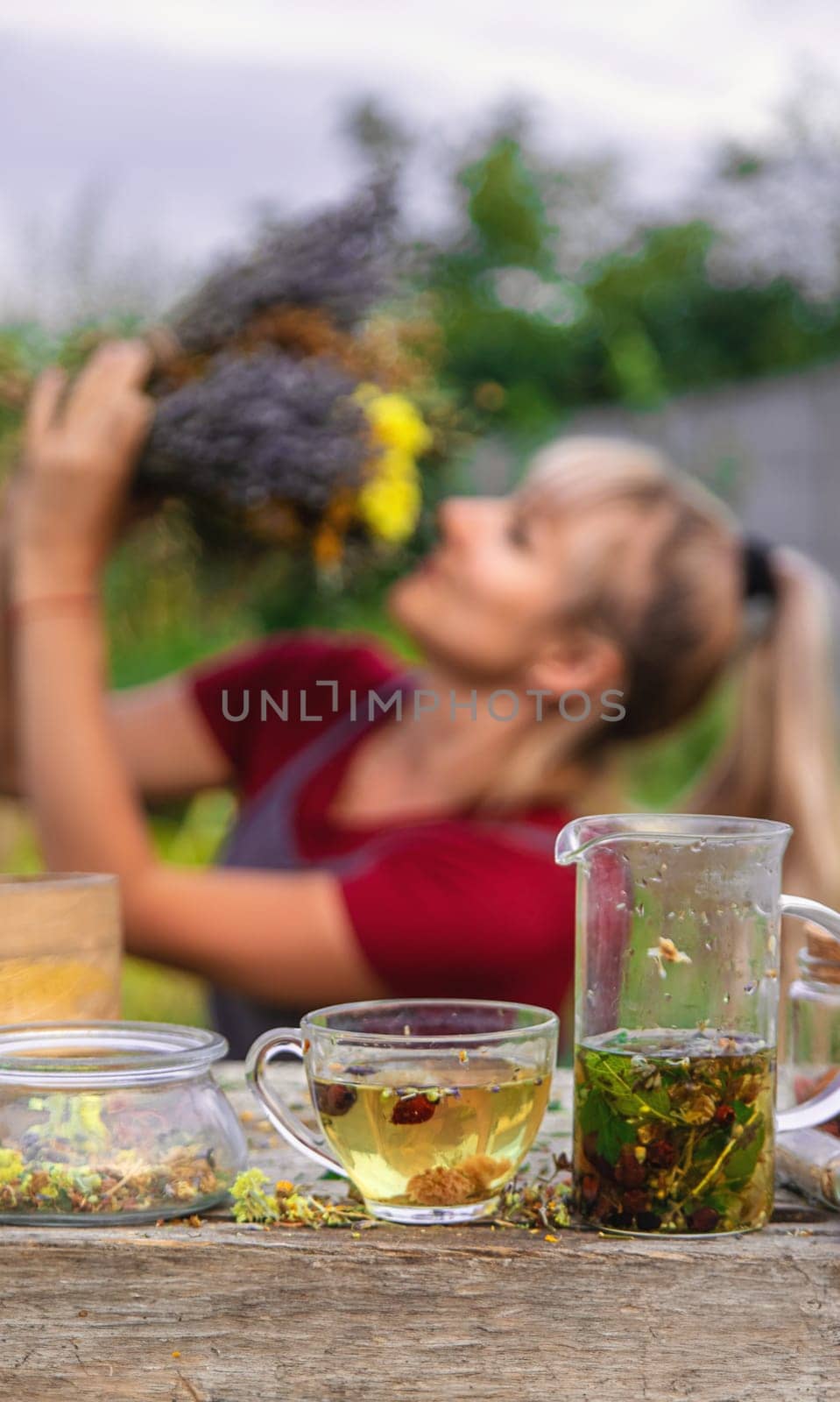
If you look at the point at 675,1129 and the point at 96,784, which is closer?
the point at 675,1129

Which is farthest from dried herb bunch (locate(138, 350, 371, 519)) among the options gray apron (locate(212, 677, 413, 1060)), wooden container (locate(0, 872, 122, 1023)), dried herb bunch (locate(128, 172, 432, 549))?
wooden container (locate(0, 872, 122, 1023))

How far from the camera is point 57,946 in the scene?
2.23 ft

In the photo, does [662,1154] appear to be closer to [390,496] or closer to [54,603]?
[390,496]

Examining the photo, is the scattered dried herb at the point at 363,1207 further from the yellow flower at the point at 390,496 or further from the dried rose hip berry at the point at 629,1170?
the yellow flower at the point at 390,496

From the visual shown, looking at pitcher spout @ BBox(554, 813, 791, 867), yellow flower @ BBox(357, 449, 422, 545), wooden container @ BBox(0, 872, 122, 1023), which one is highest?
yellow flower @ BBox(357, 449, 422, 545)

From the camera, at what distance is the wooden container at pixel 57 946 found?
67cm

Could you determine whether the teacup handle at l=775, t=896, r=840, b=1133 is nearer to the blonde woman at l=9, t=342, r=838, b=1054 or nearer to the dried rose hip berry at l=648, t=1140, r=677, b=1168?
the dried rose hip berry at l=648, t=1140, r=677, b=1168

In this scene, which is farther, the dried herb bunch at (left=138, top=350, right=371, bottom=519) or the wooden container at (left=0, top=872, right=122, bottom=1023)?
the dried herb bunch at (left=138, top=350, right=371, bottom=519)

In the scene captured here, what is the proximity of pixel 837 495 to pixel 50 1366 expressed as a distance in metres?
3.88

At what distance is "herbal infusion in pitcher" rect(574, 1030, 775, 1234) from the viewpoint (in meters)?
0.57

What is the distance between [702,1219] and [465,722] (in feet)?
3.24

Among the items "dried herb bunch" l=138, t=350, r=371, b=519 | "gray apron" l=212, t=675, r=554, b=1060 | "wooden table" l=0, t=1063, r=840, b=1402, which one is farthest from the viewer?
"gray apron" l=212, t=675, r=554, b=1060

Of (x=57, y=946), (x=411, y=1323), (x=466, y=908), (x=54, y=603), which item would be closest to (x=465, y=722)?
(x=466, y=908)

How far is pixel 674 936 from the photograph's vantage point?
0.59 metres
